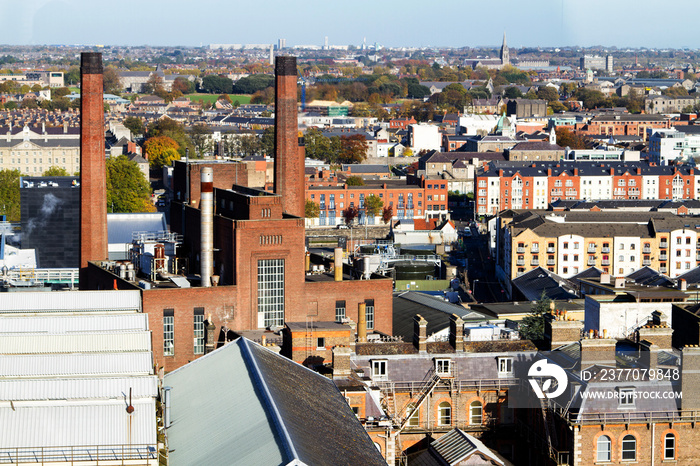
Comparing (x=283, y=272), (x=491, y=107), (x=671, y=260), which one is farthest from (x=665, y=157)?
(x=283, y=272)

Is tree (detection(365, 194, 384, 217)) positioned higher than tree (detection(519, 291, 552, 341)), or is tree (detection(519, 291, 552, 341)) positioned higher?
tree (detection(365, 194, 384, 217))

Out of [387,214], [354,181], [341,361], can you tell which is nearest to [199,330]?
[341,361]

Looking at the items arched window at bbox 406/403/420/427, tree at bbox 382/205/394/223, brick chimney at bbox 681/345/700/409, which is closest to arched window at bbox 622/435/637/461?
brick chimney at bbox 681/345/700/409

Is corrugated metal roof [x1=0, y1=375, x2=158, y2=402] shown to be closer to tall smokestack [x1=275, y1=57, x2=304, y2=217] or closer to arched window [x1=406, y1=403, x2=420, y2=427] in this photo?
arched window [x1=406, y1=403, x2=420, y2=427]

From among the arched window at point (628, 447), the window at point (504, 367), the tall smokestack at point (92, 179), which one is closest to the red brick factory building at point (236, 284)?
the tall smokestack at point (92, 179)

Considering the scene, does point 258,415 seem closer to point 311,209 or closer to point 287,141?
point 287,141

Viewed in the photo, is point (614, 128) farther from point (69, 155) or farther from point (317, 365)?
point (317, 365)
